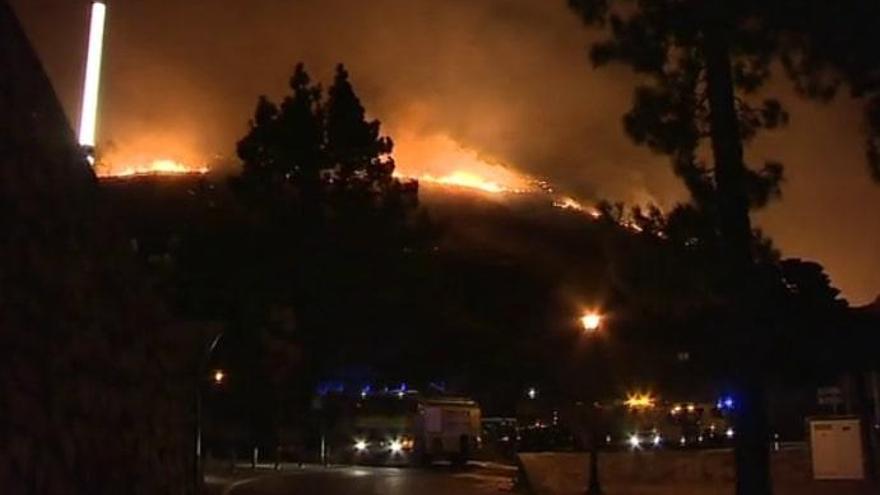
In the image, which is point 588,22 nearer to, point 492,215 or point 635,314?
point 635,314

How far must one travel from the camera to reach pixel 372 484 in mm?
34938

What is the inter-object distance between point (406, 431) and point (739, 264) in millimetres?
38887

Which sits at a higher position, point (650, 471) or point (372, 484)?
point (650, 471)

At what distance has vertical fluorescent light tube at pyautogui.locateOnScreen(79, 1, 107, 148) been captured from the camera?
590 inches

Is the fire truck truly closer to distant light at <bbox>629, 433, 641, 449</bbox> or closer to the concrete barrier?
distant light at <bbox>629, 433, 641, 449</bbox>

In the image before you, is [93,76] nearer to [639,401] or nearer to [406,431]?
[639,401]

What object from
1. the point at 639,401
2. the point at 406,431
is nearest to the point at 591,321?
the point at 639,401

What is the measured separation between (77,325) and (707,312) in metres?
9.71

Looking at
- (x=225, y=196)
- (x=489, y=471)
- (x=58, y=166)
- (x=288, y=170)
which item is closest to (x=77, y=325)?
(x=58, y=166)

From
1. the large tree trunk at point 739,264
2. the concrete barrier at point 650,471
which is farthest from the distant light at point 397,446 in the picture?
the large tree trunk at point 739,264

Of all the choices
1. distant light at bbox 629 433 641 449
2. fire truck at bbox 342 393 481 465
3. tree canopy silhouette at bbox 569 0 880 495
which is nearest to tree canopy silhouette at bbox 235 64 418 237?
fire truck at bbox 342 393 481 465

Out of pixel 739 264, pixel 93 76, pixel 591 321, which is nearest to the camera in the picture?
pixel 93 76

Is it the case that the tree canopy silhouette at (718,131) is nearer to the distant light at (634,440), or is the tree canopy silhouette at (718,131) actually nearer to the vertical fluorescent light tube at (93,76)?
the vertical fluorescent light tube at (93,76)

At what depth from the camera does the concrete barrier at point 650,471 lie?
3014cm
